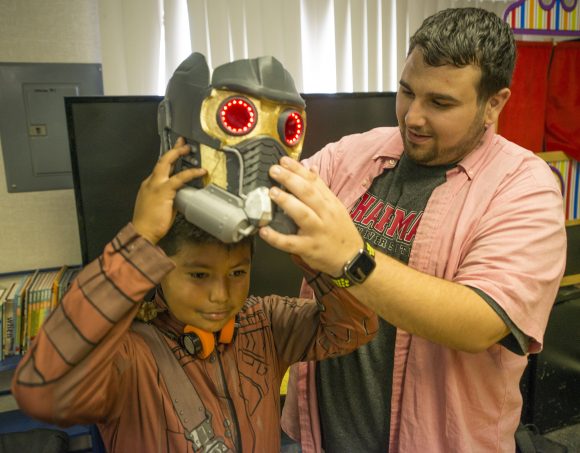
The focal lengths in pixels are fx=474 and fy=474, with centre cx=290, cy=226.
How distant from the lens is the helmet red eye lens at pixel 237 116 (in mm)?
694

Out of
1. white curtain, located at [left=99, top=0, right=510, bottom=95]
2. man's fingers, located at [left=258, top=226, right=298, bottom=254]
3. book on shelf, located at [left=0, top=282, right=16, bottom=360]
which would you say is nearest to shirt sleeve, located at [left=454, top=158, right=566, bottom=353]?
man's fingers, located at [left=258, top=226, right=298, bottom=254]

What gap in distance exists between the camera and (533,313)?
89 cm

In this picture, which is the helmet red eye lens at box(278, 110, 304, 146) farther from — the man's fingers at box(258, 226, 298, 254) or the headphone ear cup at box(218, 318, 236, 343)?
the headphone ear cup at box(218, 318, 236, 343)

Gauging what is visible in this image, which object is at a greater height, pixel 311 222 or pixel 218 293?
pixel 311 222

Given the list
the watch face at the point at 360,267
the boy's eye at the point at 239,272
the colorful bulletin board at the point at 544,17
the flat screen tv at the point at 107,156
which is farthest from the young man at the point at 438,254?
the colorful bulletin board at the point at 544,17

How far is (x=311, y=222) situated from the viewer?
681 millimetres

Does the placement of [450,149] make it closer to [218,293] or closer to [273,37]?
[218,293]

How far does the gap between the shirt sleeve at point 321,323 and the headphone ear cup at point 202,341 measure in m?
0.18

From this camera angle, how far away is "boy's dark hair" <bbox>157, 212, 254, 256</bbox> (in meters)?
0.86

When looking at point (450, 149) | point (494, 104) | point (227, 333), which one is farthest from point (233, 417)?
point (494, 104)

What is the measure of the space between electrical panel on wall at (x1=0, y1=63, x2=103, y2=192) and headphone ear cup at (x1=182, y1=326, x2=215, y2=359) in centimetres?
139

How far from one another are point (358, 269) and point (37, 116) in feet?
5.52

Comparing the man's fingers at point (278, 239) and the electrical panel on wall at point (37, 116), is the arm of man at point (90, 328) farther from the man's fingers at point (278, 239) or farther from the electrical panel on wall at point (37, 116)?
the electrical panel on wall at point (37, 116)

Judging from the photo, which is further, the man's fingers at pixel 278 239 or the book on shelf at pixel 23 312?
the book on shelf at pixel 23 312
